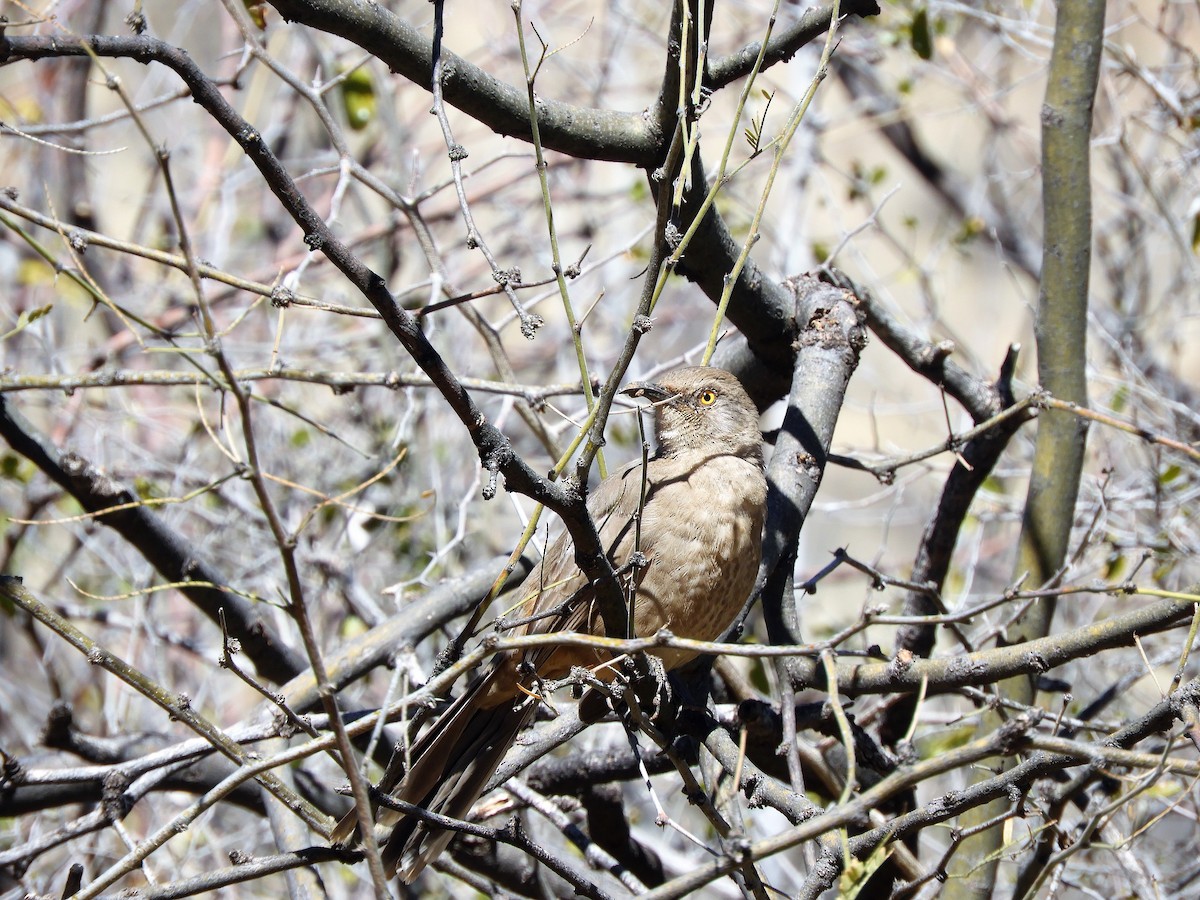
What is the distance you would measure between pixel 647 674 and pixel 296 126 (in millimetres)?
6504

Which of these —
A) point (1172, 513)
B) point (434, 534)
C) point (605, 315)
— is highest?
point (605, 315)

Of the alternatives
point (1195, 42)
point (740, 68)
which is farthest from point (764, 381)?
point (1195, 42)

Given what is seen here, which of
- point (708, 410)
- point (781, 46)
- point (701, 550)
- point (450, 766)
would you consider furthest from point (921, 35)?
point (450, 766)

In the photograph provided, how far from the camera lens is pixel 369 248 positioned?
7.02 metres

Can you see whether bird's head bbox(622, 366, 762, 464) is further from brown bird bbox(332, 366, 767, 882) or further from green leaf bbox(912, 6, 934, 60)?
green leaf bbox(912, 6, 934, 60)

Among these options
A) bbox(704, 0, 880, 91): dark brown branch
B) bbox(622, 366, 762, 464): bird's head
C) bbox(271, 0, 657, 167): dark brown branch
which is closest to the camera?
bbox(271, 0, 657, 167): dark brown branch

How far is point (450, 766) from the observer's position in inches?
137

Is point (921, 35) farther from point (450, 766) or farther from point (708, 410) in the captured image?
point (450, 766)

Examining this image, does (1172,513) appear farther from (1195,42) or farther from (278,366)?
(1195,42)

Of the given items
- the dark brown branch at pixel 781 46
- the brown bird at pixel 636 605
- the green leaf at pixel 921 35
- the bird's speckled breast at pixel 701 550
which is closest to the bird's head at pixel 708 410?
the brown bird at pixel 636 605

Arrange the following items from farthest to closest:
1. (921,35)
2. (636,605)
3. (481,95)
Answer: (921,35)
(636,605)
(481,95)

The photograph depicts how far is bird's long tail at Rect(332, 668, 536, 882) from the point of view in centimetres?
318

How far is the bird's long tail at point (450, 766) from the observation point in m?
3.18

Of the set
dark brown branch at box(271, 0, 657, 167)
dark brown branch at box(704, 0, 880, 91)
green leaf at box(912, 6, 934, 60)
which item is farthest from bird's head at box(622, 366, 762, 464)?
green leaf at box(912, 6, 934, 60)
